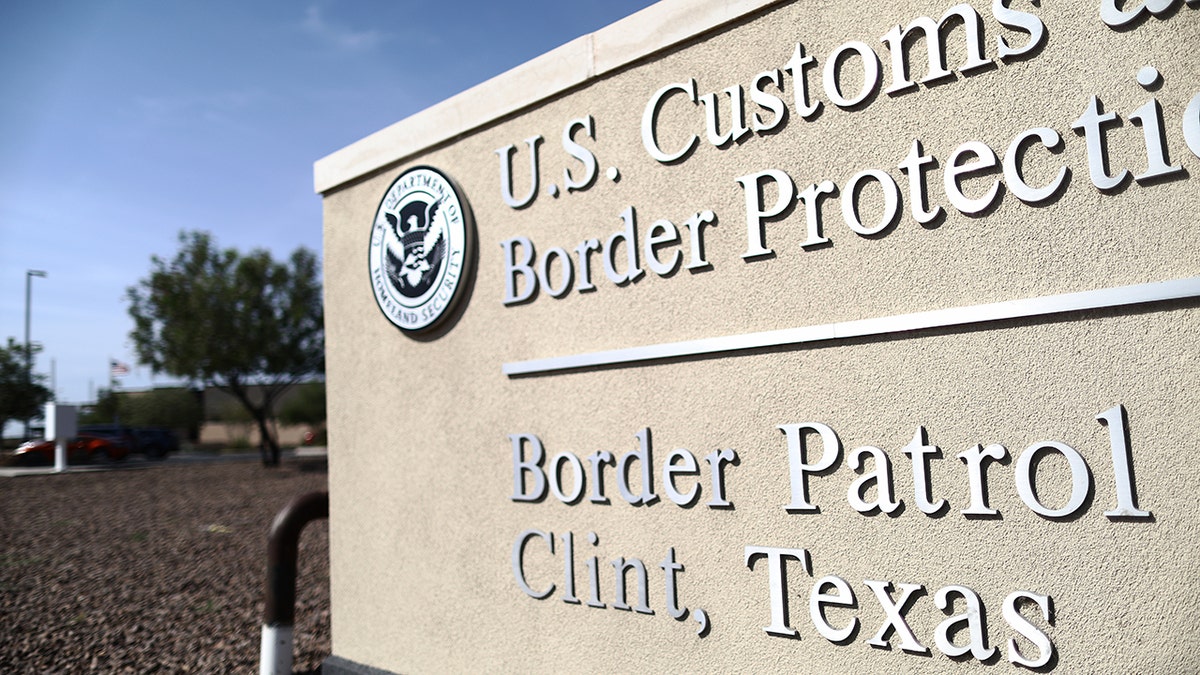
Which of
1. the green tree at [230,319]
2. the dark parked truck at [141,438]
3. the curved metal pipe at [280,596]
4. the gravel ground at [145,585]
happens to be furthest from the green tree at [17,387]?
the curved metal pipe at [280,596]

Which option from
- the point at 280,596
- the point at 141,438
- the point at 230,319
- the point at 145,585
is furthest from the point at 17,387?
the point at 280,596

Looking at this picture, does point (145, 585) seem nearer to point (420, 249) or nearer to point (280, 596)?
point (280, 596)

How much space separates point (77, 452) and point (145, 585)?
22.8m

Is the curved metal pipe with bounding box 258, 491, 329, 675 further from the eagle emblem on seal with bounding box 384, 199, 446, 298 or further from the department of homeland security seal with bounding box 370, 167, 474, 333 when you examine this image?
the eagle emblem on seal with bounding box 384, 199, 446, 298

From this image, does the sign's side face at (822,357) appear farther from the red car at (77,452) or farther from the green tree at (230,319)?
the red car at (77,452)

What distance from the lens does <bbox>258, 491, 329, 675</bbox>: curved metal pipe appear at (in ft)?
16.6

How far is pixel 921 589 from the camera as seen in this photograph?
292 centimetres

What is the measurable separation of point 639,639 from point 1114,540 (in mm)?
1936

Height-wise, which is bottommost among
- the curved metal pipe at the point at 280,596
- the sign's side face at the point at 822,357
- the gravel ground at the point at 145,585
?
the gravel ground at the point at 145,585

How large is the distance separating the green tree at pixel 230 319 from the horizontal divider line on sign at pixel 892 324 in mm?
19498

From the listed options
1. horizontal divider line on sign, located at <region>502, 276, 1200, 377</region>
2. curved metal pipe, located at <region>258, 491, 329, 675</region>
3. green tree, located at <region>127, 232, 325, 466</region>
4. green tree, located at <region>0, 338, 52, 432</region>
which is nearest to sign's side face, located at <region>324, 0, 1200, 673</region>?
horizontal divider line on sign, located at <region>502, 276, 1200, 377</region>

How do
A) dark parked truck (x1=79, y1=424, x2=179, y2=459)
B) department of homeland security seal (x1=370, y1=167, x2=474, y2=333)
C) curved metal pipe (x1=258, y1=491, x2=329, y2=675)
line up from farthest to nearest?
dark parked truck (x1=79, y1=424, x2=179, y2=459)
curved metal pipe (x1=258, y1=491, x2=329, y2=675)
department of homeland security seal (x1=370, y1=167, x2=474, y2=333)

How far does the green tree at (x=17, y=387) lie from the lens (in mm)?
34219

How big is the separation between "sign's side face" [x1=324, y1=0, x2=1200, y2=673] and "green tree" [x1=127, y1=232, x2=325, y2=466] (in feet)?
61.8
